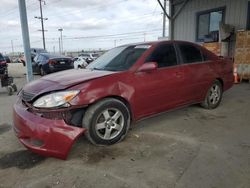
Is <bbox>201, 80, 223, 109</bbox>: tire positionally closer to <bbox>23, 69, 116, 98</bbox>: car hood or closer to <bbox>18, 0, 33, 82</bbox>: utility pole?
<bbox>23, 69, 116, 98</bbox>: car hood

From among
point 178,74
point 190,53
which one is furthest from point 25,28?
point 178,74

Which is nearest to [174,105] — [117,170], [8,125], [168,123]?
[168,123]

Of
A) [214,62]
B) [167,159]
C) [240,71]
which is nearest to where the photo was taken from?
[167,159]

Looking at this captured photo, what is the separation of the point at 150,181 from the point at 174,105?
6.82 ft

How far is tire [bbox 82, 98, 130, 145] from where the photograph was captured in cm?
333

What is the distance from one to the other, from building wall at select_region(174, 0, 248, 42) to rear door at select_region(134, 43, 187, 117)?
7.20 meters

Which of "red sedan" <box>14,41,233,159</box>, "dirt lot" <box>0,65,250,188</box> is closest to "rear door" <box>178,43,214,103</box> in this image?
"red sedan" <box>14,41,233,159</box>

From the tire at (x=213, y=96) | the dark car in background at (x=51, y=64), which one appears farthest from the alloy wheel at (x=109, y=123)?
the dark car in background at (x=51, y=64)

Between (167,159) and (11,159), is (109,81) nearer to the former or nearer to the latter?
(167,159)

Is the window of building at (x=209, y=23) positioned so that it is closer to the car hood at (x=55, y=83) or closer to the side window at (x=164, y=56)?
the side window at (x=164, y=56)

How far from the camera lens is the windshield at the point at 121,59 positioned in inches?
159

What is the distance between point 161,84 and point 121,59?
0.83 meters

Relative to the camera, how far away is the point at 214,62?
529 centimetres

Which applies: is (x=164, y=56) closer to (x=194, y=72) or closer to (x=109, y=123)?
(x=194, y=72)
